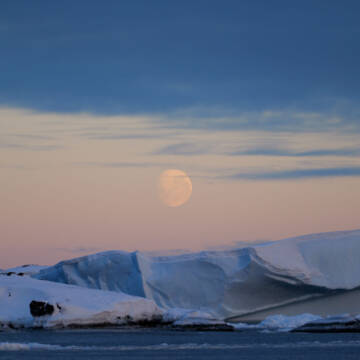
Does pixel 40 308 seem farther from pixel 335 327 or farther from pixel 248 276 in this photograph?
pixel 335 327

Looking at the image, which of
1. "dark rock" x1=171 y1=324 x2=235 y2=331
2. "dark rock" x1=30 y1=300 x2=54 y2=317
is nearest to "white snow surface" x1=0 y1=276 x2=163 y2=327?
"dark rock" x1=30 y1=300 x2=54 y2=317

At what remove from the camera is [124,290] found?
1375 inches

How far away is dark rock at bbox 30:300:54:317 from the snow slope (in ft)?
19.9

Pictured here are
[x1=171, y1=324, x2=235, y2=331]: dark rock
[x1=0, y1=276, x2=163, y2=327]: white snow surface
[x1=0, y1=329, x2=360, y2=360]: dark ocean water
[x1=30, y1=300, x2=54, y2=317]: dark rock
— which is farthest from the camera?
[x1=171, y1=324, x2=235, y2=331]: dark rock

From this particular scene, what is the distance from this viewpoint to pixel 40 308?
28641 mm

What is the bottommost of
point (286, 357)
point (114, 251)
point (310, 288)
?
point (286, 357)

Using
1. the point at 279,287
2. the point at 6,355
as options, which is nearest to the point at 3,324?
the point at 6,355

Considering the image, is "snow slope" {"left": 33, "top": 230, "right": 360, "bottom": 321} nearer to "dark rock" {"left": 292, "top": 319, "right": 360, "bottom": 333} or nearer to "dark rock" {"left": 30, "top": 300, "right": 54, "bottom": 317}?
"dark rock" {"left": 292, "top": 319, "right": 360, "bottom": 333}

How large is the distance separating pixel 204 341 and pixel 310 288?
30.1 feet

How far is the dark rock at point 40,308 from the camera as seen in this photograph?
28609mm

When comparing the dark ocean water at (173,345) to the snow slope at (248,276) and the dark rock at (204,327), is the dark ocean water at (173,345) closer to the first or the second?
the dark rock at (204,327)

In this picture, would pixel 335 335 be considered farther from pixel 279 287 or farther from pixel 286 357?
pixel 286 357

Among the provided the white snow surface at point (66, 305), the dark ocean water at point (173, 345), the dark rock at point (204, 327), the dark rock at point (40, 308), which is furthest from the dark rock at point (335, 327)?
the dark rock at point (40, 308)

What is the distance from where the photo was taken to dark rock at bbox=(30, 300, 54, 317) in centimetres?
2861
